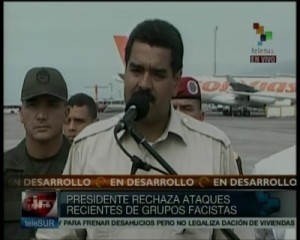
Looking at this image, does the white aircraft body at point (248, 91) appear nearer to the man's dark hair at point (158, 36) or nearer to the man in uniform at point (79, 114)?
the man's dark hair at point (158, 36)

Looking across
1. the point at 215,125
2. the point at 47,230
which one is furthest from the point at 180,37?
the point at 47,230

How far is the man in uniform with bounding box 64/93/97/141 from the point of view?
9039mm

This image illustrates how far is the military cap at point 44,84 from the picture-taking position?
9000 mm

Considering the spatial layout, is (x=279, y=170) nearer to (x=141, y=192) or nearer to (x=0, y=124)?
(x=141, y=192)

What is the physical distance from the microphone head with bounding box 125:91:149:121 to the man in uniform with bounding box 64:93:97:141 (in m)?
0.17

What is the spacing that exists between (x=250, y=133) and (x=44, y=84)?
33.0 inches

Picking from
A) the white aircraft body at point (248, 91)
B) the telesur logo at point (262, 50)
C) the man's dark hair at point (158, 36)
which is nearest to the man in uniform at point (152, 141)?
the man's dark hair at point (158, 36)

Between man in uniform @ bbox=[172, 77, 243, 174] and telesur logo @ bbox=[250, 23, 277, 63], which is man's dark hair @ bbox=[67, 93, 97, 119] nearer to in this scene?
man in uniform @ bbox=[172, 77, 243, 174]

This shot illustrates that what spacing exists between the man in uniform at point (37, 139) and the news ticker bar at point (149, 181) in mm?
35

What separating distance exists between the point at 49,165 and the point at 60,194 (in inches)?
5.0

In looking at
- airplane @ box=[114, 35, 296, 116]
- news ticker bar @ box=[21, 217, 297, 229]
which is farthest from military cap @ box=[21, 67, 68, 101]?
Result: news ticker bar @ box=[21, 217, 297, 229]

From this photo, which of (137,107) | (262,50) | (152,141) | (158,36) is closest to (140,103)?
(137,107)

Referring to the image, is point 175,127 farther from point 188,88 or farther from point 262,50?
point 262,50

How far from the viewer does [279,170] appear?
8977mm
